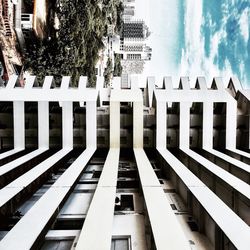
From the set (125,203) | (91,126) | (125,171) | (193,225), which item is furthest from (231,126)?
(193,225)

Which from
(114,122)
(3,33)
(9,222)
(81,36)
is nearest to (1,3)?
(3,33)

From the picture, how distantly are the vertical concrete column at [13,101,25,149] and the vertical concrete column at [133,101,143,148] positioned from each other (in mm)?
4104

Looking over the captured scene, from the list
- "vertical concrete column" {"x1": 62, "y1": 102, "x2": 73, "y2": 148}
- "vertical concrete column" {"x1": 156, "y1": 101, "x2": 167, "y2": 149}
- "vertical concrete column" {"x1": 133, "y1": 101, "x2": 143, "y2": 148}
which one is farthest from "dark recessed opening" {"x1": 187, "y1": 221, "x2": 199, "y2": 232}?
"vertical concrete column" {"x1": 62, "y1": 102, "x2": 73, "y2": 148}

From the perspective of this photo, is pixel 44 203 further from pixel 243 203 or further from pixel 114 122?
pixel 114 122

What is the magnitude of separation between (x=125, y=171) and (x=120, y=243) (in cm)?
397

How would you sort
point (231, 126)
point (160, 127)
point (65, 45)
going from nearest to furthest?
point (160, 127) < point (231, 126) < point (65, 45)

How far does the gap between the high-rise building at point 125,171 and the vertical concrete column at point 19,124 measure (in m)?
0.04

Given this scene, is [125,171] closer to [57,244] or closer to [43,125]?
[43,125]

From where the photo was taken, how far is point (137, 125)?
1021cm

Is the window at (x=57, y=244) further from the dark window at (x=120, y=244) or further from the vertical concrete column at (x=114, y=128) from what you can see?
the vertical concrete column at (x=114, y=128)

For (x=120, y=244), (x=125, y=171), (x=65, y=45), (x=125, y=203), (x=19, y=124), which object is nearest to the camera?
(x=120, y=244)

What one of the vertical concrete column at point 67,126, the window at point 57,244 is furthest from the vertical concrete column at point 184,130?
the window at point 57,244

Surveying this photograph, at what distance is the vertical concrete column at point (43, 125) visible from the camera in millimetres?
10125

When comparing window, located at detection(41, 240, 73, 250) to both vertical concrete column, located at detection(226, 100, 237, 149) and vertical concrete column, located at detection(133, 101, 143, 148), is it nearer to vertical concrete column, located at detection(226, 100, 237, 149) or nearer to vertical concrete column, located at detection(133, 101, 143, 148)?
vertical concrete column, located at detection(133, 101, 143, 148)
